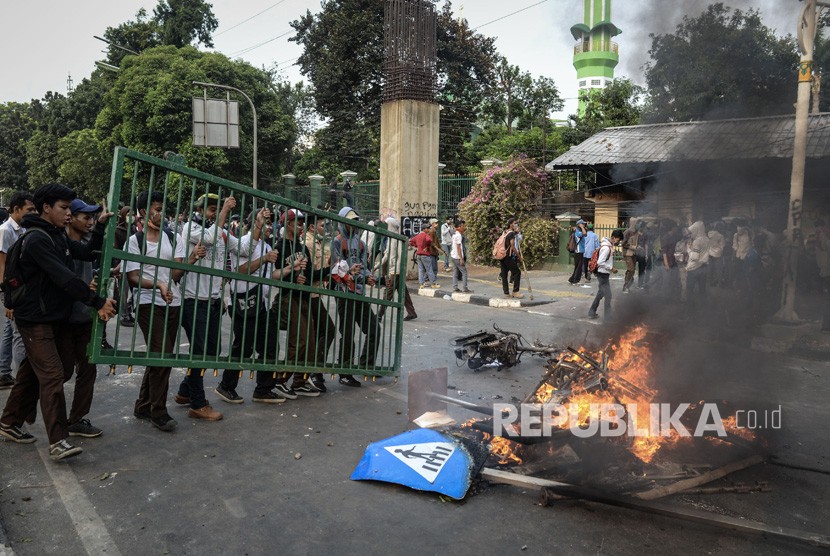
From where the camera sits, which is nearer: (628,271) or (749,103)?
(749,103)

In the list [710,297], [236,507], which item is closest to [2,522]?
[236,507]

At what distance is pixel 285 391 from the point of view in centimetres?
613

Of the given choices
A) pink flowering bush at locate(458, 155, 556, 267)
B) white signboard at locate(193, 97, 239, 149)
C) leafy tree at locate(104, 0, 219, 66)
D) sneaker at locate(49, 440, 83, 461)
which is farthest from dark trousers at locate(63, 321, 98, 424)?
leafy tree at locate(104, 0, 219, 66)

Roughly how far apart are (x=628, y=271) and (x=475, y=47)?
1945 centimetres

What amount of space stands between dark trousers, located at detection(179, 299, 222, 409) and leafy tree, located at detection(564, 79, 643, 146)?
671 inches

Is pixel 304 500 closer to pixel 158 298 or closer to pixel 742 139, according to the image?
pixel 158 298

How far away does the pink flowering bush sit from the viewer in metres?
19.8

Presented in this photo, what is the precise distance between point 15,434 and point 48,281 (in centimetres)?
134

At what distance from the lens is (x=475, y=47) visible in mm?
30281

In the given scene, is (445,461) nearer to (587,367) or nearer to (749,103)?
(587,367)

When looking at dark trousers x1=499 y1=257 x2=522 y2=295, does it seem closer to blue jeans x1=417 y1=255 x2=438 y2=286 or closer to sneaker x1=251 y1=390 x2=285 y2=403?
blue jeans x1=417 y1=255 x2=438 y2=286

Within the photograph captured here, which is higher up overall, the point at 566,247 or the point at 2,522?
the point at 566,247

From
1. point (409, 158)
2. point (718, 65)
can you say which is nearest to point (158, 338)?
point (718, 65)

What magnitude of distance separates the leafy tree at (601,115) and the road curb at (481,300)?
360 inches
